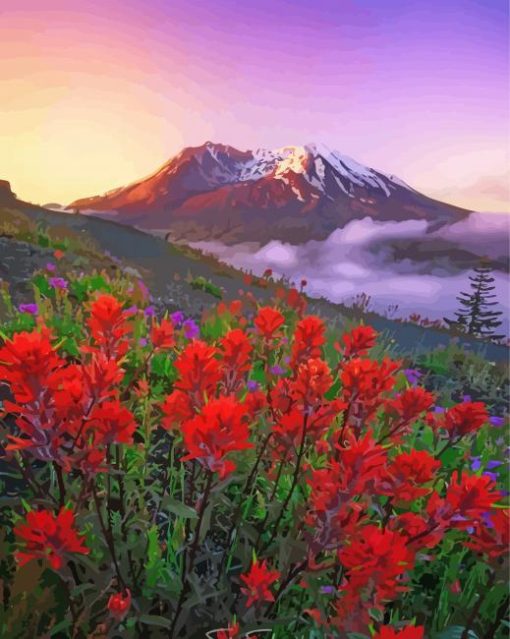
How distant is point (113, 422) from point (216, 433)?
0.25m

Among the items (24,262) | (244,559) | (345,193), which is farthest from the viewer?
(24,262)

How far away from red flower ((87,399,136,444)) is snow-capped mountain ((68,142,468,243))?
130 inches

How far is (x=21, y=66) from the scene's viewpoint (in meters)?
3.23

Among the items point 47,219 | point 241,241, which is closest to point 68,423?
point 241,241

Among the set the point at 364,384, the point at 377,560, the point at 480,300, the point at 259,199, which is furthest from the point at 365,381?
the point at 480,300

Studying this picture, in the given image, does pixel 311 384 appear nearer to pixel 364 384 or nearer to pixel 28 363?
pixel 364 384

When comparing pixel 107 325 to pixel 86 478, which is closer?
pixel 86 478

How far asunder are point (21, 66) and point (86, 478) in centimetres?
283

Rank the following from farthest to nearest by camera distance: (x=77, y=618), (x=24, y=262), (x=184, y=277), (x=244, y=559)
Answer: (x=184, y=277) → (x=24, y=262) → (x=244, y=559) → (x=77, y=618)

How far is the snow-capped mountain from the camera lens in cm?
439

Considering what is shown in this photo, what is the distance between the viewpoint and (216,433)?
1001mm

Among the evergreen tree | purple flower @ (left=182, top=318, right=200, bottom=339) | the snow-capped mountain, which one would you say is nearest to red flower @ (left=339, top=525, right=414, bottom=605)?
purple flower @ (left=182, top=318, right=200, bottom=339)

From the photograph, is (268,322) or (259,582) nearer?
(259,582)

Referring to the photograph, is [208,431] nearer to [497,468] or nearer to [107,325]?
[107,325]
